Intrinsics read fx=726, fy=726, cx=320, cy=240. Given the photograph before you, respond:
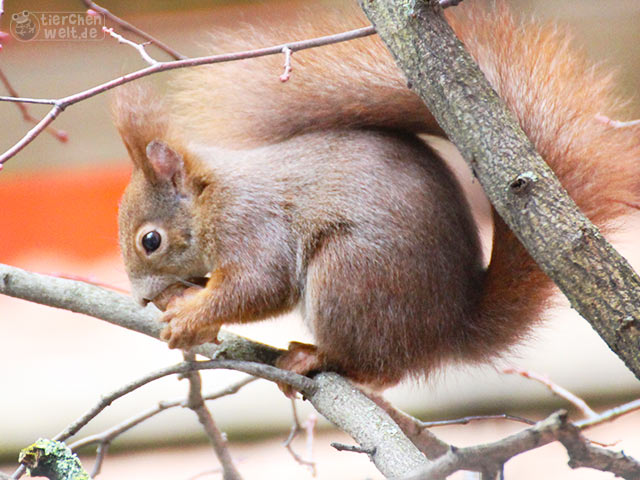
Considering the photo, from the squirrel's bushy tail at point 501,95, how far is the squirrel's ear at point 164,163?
0.15 m

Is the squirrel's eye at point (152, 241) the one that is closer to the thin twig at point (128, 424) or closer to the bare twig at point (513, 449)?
the thin twig at point (128, 424)

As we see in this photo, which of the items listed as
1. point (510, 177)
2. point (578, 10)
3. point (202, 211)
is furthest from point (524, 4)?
point (510, 177)

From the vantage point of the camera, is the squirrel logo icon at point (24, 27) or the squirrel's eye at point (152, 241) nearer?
the squirrel's eye at point (152, 241)

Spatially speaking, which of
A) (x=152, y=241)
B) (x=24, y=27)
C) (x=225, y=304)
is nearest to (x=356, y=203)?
(x=225, y=304)

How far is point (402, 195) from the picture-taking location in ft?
4.05

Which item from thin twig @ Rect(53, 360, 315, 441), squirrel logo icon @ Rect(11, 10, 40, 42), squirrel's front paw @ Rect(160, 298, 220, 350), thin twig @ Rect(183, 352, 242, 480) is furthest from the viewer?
squirrel logo icon @ Rect(11, 10, 40, 42)

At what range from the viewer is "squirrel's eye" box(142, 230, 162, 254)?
1330 millimetres

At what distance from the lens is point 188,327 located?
1.22 meters

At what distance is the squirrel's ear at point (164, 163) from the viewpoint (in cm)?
134

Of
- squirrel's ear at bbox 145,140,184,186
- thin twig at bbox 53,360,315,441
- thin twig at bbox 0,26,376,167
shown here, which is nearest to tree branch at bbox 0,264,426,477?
thin twig at bbox 53,360,315,441

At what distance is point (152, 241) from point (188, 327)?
20 cm

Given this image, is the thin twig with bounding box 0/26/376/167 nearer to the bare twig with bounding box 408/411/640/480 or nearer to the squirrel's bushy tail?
the squirrel's bushy tail

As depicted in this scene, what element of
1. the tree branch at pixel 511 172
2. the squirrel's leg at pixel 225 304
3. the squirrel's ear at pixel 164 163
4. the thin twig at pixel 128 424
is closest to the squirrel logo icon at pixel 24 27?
the squirrel's ear at pixel 164 163

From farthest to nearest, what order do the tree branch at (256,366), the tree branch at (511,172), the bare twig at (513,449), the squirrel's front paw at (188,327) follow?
1. the squirrel's front paw at (188,327)
2. the tree branch at (256,366)
3. the tree branch at (511,172)
4. the bare twig at (513,449)
